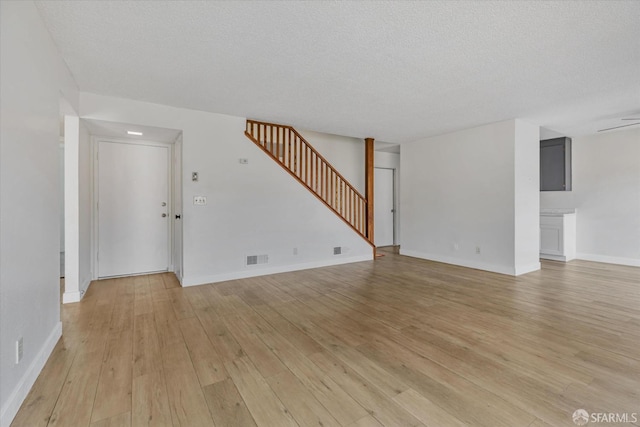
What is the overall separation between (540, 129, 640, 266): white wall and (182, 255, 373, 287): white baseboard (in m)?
4.39

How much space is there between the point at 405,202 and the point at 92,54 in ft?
18.1

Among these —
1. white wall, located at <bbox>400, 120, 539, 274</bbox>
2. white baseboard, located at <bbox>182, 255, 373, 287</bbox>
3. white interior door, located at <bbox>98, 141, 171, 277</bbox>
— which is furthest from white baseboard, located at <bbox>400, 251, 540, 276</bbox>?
white interior door, located at <bbox>98, 141, 171, 277</bbox>

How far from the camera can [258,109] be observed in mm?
4012

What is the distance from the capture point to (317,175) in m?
5.27

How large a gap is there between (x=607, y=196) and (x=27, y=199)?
8058 millimetres

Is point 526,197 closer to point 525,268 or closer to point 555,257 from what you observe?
point 525,268

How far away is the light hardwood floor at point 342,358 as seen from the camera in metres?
1.56

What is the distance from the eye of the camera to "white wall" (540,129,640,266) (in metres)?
5.06

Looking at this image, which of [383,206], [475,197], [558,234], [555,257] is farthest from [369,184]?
[555,257]

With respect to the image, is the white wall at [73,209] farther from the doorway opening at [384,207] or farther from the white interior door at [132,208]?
the doorway opening at [384,207]

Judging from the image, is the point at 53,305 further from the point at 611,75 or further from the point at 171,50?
the point at 611,75

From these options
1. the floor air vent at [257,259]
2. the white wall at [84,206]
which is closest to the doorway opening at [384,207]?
the floor air vent at [257,259]

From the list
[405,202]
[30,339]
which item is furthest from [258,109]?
[405,202]

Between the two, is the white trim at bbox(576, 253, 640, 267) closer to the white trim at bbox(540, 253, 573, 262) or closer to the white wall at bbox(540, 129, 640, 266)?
the white wall at bbox(540, 129, 640, 266)
